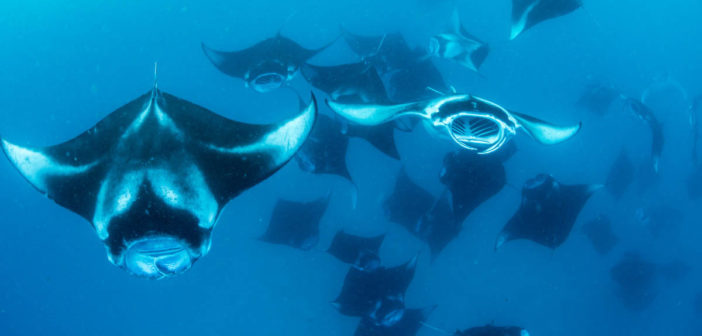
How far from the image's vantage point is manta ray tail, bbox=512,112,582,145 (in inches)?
141

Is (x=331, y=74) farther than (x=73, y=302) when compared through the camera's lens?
No

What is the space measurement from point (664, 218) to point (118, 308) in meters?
24.8

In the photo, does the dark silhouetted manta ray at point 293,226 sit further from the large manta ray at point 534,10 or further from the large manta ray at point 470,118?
the large manta ray at point 534,10

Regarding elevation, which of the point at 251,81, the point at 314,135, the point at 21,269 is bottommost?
the point at 314,135

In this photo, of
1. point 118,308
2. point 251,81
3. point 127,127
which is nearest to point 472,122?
point 127,127

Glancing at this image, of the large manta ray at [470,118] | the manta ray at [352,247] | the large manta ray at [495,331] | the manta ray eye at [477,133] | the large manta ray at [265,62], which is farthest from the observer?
the manta ray at [352,247]

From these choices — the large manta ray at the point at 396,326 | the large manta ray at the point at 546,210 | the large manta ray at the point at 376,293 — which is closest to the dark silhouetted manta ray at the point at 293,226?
the large manta ray at the point at 376,293

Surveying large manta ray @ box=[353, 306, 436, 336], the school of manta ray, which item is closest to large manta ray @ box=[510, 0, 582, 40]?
the school of manta ray

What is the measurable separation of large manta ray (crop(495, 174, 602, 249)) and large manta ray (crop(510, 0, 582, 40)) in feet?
7.98

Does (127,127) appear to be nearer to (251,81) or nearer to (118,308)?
(251,81)

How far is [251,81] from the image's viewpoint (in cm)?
691

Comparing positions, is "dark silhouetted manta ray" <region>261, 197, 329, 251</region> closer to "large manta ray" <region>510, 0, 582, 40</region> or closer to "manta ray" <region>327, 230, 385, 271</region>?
"manta ray" <region>327, 230, 385, 271</region>

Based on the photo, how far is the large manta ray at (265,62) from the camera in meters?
6.87

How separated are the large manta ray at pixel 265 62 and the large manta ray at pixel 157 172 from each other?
3.95 meters
